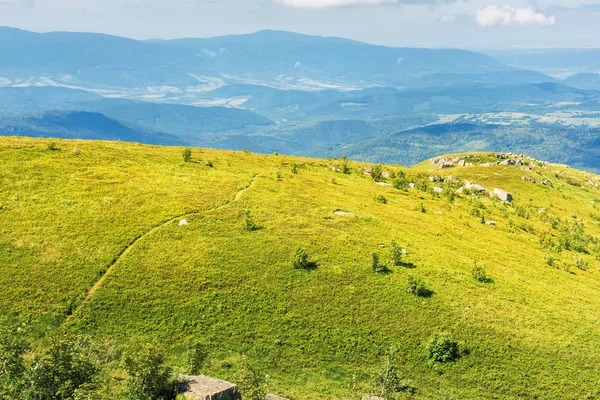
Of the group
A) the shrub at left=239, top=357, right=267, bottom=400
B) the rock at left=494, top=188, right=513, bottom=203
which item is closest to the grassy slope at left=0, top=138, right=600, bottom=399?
the shrub at left=239, top=357, right=267, bottom=400

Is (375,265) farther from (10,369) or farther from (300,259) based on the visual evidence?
(10,369)

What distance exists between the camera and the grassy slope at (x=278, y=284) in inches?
1305

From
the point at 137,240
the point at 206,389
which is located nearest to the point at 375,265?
the point at 206,389

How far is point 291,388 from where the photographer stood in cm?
2992

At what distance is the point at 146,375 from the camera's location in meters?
21.6

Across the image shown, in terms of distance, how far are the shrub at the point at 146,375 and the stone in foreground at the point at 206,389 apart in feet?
4.64

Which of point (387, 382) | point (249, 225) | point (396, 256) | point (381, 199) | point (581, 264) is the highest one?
point (249, 225)

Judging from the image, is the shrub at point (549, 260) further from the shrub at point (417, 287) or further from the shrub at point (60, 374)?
the shrub at point (60, 374)

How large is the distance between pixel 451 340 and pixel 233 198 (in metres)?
35.0

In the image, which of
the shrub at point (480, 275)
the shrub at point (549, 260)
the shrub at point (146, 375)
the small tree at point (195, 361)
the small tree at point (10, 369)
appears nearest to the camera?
the small tree at point (10, 369)

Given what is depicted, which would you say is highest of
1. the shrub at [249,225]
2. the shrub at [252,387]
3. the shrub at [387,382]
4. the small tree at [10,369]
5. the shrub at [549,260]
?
the shrub at [249,225]

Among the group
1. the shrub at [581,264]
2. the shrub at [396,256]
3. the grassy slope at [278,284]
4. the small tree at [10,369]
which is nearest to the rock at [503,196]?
the shrub at [581,264]

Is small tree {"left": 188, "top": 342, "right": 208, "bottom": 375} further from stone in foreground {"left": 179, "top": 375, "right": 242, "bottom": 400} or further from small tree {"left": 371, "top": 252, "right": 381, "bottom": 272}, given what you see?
small tree {"left": 371, "top": 252, "right": 381, "bottom": 272}

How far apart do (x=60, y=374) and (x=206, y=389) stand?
798 cm
